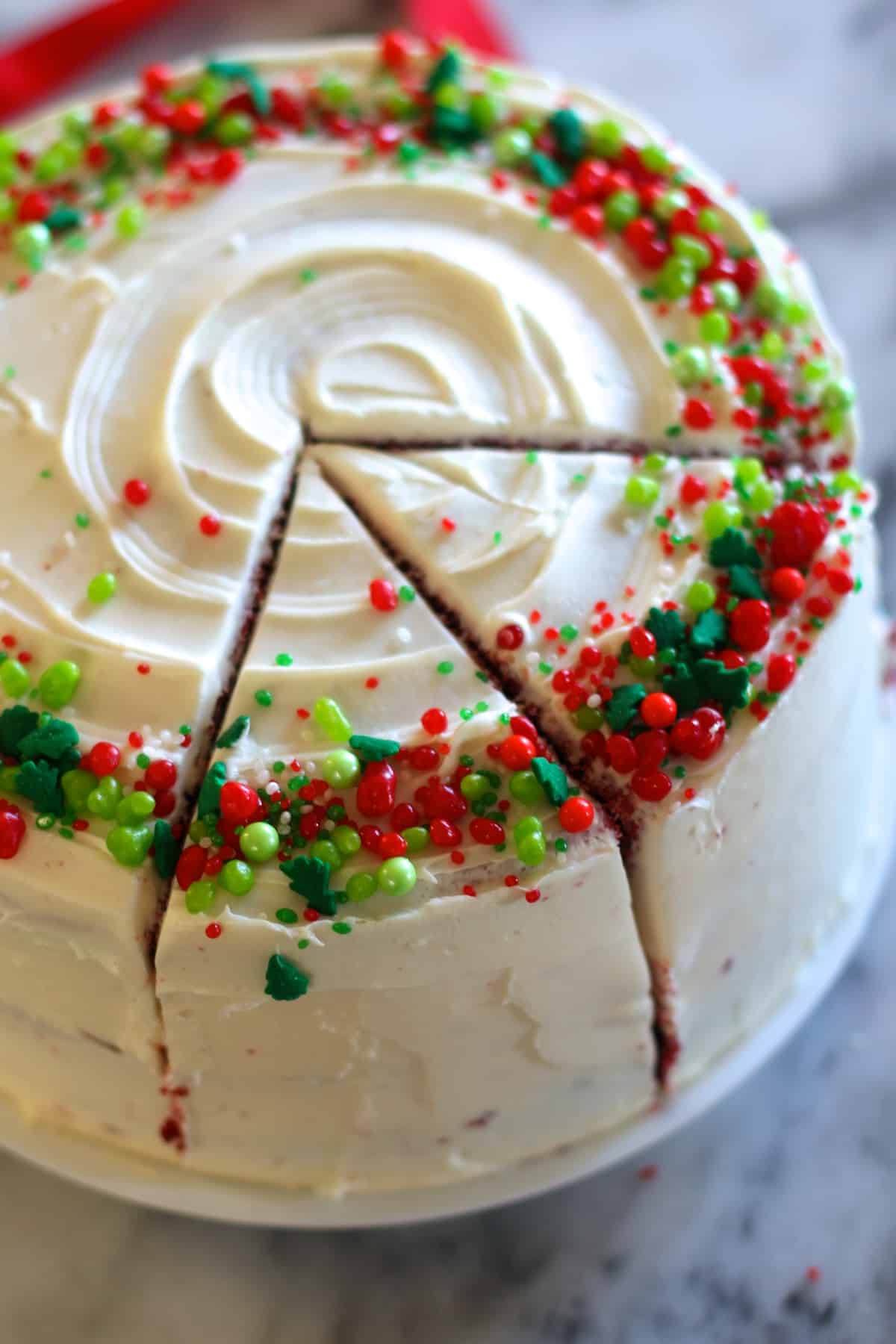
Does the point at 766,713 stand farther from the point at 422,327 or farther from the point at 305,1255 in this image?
the point at 305,1255

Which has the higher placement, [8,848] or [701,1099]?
[8,848]

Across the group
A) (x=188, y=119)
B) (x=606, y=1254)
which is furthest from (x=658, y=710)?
(x=188, y=119)

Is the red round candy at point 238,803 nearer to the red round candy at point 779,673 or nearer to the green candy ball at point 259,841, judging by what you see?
the green candy ball at point 259,841

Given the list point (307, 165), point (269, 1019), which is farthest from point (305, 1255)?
point (307, 165)

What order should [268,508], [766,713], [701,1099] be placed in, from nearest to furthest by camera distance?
[766,713]
[268,508]
[701,1099]

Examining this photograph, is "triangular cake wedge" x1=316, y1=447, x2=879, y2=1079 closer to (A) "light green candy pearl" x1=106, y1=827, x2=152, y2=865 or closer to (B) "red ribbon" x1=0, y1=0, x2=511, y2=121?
(A) "light green candy pearl" x1=106, y1=827, x2=152, y2=865

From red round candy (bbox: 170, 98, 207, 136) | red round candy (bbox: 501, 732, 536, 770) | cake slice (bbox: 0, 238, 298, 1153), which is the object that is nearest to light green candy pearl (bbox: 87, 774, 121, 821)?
cake slice (bbox: 0, 238, 298, 1153)

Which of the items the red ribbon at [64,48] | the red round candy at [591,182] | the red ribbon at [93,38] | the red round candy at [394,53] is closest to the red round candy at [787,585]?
the red round candy at [591,182]

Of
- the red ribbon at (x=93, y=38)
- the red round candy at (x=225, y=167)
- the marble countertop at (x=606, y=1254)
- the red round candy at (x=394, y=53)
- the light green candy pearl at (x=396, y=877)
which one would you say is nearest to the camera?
the light green candy pearl at (x=396, y=877)
